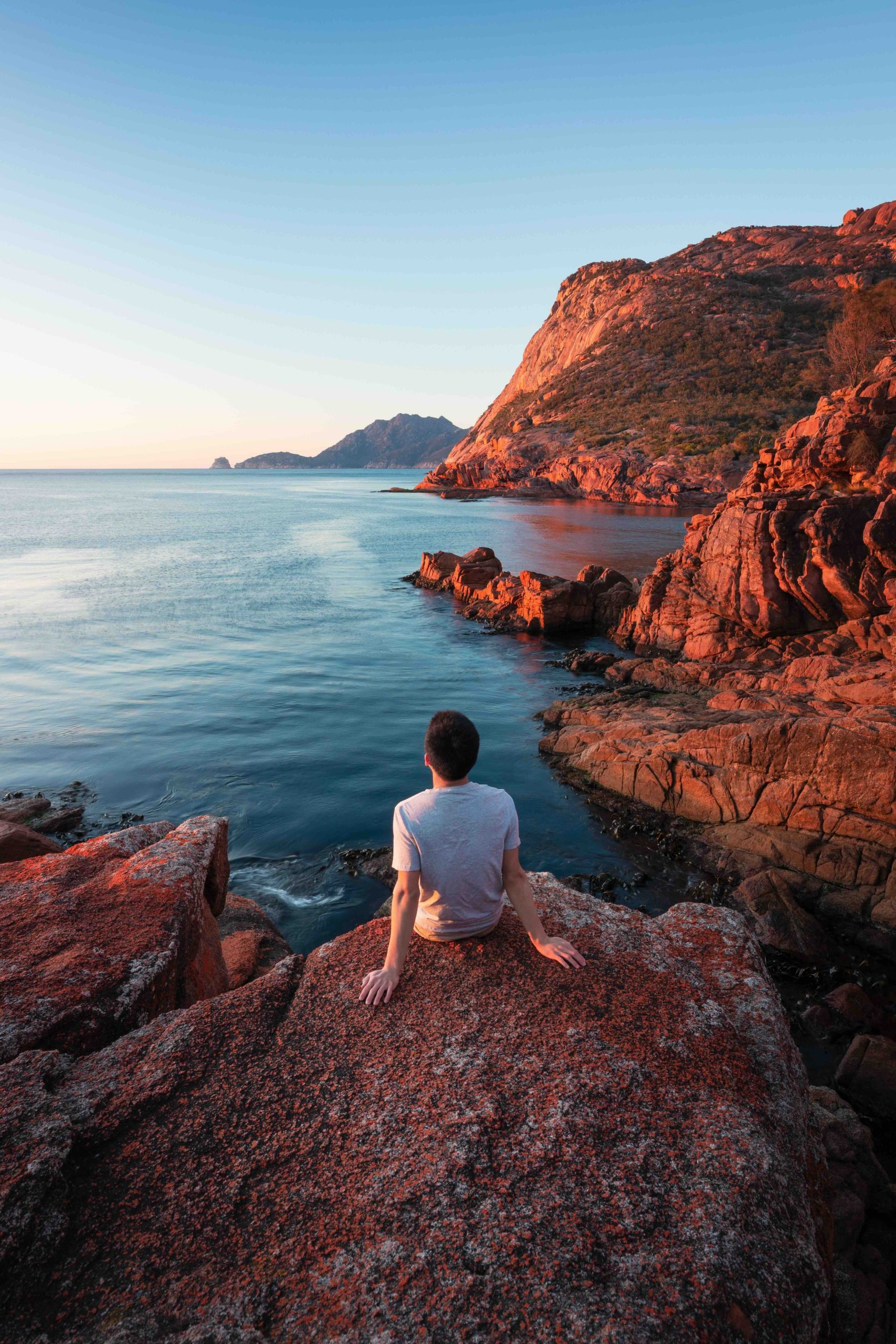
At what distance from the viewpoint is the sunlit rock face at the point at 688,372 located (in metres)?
79.1

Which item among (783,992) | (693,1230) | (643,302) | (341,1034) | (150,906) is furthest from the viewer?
(643,302)

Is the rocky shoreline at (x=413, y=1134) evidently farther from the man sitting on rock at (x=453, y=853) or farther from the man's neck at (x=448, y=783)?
the man's neck at (x=448, y=783)

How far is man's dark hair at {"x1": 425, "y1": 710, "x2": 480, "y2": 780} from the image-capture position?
4121 mm

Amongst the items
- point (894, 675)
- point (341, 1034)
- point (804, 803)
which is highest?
point (341, 1034)

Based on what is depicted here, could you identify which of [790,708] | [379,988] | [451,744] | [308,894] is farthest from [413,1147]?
[790,708]

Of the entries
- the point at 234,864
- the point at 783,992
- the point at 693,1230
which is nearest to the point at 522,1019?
the point at 693,1230

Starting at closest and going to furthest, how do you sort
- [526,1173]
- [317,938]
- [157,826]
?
1. [526,1173]
2. [157,826]
3. [317,938]

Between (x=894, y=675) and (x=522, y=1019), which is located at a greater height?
(x=522, y=1019)

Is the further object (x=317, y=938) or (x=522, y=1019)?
(x=317, y=938)

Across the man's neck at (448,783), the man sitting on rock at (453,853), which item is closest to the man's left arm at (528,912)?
the man sitting on rock at (453,853)

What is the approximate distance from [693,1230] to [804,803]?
9741 millimetres

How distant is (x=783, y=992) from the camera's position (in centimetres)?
909

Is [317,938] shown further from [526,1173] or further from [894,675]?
[894,675]

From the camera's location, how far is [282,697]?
2288cm
